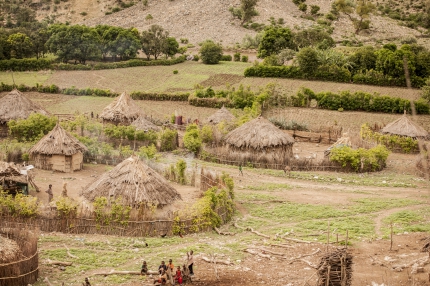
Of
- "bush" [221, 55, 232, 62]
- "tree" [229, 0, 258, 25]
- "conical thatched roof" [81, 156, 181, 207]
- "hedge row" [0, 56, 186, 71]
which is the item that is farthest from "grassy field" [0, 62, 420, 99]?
"conical thatched roof" [81, 156, 181, 207]

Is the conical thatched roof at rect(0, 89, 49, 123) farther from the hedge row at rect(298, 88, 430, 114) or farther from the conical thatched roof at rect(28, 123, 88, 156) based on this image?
the hedge row at rect(298, 88, 430, 114)

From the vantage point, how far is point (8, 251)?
16734 mm

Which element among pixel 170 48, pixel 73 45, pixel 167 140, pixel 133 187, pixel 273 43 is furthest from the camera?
pixel 170 48

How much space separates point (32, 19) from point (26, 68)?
25466mm

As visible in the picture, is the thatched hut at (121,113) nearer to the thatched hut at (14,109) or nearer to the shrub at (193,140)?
the thatched hut at (14,109)

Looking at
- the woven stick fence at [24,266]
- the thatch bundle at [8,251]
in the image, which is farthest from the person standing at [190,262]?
the thatch bundle at [8,251]

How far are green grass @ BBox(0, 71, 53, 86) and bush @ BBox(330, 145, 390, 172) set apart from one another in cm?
2576

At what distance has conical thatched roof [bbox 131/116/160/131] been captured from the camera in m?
35.8

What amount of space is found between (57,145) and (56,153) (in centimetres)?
39

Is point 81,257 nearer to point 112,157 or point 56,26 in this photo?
point 112,157

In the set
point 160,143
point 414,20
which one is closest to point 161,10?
point 414,20

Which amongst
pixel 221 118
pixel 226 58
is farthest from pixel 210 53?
pixel 221 118

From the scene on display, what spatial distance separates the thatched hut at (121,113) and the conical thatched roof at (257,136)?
7823 mm

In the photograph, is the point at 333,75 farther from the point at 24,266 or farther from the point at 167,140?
the point at 24,266
